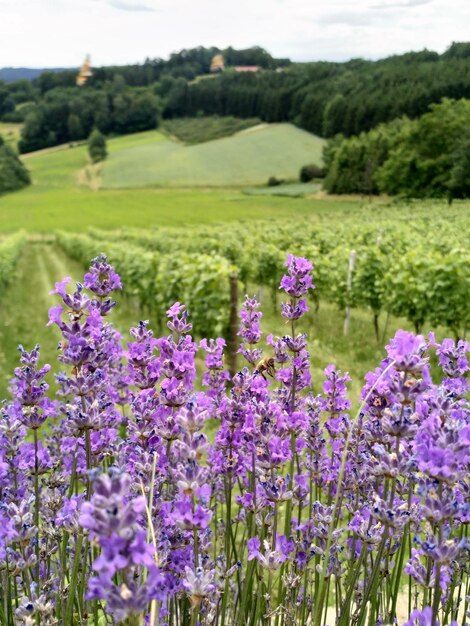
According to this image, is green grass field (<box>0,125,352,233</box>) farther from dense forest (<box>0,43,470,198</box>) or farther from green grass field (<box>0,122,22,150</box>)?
green grass field (<box>0,122,22,150</box>)

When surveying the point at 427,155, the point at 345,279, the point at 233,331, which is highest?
the point at 427,155

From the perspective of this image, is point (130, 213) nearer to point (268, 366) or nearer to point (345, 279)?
point (345, 279)

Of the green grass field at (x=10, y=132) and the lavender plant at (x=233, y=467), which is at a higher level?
the green grass field at (x=10, y=132)

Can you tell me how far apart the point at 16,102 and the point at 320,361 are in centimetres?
10857

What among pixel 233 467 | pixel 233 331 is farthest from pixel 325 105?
pixel 233 467

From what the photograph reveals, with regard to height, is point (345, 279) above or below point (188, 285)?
below

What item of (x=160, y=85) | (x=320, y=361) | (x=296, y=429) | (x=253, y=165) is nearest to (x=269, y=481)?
(x=296, y=429)

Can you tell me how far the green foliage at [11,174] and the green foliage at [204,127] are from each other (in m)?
21.6

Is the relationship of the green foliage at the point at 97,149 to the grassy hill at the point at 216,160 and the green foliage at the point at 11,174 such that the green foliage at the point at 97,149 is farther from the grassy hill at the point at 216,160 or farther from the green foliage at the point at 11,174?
the green foliage at the point at 11,174

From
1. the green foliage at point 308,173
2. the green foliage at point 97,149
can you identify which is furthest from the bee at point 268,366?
the green foliage at point 97,149

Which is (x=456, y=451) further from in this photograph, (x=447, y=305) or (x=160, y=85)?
(x=160, y=85)

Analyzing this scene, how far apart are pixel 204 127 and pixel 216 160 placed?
2155cm

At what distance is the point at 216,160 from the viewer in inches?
2628

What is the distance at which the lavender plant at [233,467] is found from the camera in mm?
1489
